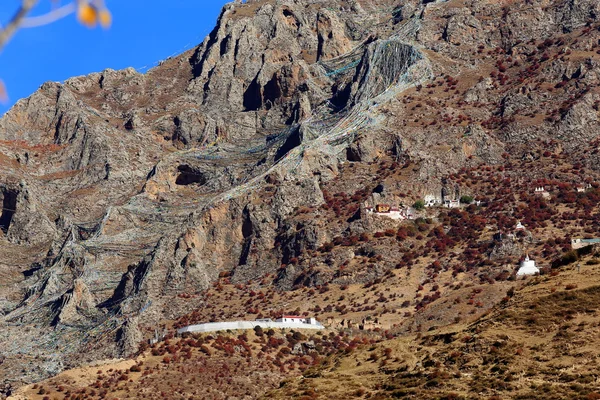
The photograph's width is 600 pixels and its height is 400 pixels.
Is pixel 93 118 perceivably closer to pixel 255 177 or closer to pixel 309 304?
pixel 255 177

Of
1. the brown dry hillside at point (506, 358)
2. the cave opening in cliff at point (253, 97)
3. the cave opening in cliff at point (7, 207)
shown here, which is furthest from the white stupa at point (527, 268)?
the cave opening in cliff at point (253, 97)

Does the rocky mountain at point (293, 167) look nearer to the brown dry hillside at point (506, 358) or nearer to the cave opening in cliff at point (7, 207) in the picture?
the cave opening in cliff at point (7, 207)

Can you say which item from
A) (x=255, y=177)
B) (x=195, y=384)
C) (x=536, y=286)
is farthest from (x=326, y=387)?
(x=255, y=177)

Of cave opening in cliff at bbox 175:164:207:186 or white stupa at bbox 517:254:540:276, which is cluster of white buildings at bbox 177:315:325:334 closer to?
white stupa at bbox 517:254:540:276

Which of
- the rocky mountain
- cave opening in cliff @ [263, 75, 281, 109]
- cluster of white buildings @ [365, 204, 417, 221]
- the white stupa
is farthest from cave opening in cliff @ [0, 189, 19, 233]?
the white stupa

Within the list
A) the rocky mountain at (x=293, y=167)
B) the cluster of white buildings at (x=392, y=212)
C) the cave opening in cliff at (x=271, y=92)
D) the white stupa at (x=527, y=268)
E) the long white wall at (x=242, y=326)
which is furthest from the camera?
the cave opening in cliff at (x=271, y=92)

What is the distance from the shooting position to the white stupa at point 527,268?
79.9 m

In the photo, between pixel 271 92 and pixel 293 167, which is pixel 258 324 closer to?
pixel 293 167

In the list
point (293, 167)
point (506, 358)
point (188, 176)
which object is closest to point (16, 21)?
point (506, 358)

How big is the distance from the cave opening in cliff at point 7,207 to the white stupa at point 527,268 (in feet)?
201

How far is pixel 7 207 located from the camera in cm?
12194

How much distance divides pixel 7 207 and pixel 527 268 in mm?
64956

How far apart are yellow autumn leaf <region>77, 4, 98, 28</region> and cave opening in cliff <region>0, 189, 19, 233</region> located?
108069 millimetres

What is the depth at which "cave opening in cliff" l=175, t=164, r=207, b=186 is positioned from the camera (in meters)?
123
